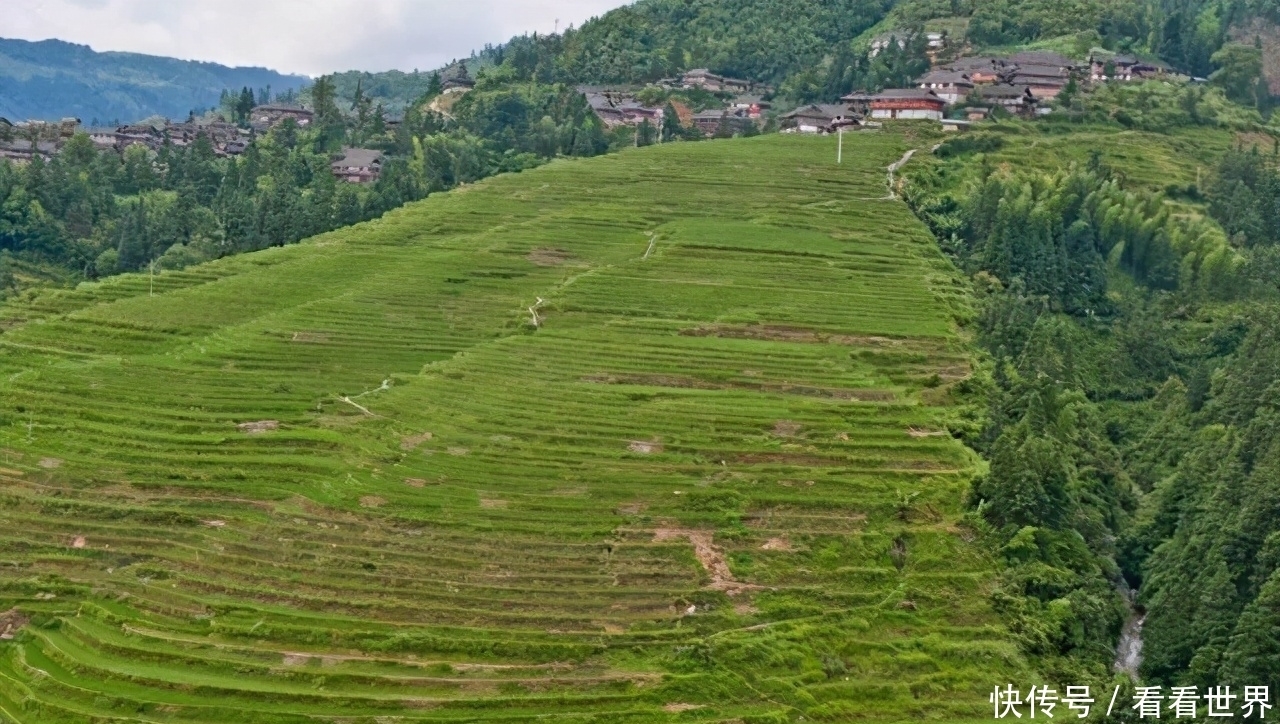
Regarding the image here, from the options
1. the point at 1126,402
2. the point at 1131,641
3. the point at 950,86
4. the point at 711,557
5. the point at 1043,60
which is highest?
the point at 1043,60

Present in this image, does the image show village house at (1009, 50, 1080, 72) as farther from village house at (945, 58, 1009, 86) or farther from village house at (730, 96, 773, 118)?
village house at (730, 96, 773, 118)

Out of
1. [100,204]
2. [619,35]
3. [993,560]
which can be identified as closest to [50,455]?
[993,560]

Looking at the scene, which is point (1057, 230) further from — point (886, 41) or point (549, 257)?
point (886, 41)

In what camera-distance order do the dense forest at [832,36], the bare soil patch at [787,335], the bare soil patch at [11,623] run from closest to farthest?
the bare soil patch at [11,623] < the bare soil patch at [787,335] < the dense forest at [832,36]

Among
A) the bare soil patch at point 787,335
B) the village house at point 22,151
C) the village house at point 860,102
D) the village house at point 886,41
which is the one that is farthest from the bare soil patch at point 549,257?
the village house at point 886,41

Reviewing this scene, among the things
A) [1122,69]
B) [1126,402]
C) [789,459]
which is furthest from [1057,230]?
[1122,69]

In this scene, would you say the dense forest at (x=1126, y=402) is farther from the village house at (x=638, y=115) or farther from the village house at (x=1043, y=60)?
the village house at (x=638, y=115)
